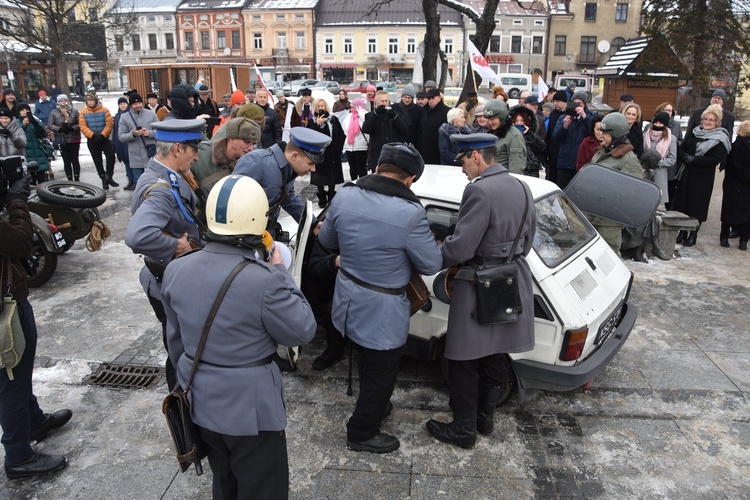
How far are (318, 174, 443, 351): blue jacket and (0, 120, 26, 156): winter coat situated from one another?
772cm

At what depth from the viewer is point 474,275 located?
3361mm

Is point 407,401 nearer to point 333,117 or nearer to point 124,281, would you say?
point 124,281

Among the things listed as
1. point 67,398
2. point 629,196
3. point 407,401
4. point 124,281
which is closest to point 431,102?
point 629,196

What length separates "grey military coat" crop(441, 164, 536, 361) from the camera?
10.7ft

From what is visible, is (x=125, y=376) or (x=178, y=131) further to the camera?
(x=125, y=376)

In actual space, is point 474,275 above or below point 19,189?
below

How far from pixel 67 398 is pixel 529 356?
3.35 m

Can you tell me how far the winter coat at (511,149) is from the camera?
6.89 m

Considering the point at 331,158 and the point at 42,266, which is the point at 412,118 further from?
the point at 42,266

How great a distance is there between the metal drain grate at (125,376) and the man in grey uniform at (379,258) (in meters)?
1.92

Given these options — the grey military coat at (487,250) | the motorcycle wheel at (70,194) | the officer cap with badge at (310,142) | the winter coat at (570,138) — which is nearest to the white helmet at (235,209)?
A: the grey military coat at (487,250)

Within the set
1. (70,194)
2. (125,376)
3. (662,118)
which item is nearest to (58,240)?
(70,194)

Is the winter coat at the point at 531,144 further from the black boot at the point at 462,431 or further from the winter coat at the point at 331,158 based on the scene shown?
the black boot at the point at 462,431

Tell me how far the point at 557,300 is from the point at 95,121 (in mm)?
9880
